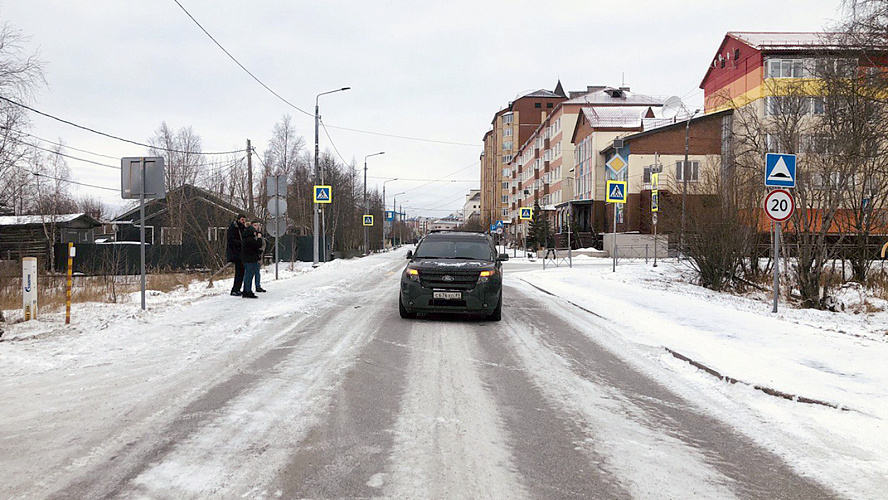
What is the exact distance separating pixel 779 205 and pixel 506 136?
10650 cm

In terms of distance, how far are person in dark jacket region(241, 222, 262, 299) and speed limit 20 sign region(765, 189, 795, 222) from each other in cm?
1047

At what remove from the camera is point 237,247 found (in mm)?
14086

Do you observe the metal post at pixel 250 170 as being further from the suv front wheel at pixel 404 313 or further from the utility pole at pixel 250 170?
the suv front wheel at pixel 404 313

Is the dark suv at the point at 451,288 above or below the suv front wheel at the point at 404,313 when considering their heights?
above

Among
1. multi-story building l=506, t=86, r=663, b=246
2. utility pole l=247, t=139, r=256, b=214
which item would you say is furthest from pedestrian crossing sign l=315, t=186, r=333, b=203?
multi-story building l=506, t=86, r=663, b=246

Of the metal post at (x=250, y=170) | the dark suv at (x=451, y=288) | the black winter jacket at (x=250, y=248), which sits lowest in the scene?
the dark suv at (x=451, y=288)

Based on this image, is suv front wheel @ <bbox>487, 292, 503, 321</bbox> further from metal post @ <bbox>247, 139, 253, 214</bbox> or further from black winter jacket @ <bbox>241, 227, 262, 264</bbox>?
metal post @ <bbox>247, 139, 253, 214</bbox>

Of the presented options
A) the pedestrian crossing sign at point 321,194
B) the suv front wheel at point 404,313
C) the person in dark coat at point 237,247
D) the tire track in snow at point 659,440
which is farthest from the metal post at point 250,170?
the tire track in snow at point 659,440

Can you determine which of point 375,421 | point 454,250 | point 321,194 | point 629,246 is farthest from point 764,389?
point 629,246

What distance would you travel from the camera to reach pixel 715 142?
4872 cm

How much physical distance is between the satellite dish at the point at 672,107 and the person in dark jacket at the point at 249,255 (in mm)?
49343

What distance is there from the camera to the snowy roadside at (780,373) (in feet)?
14.7

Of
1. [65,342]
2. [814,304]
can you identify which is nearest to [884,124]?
[814,304]

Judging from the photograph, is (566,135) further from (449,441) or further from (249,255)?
(449,441)
